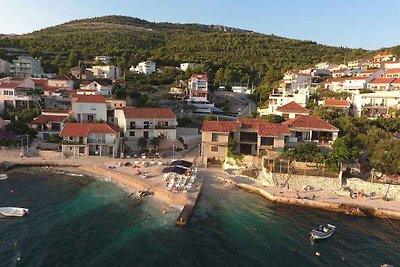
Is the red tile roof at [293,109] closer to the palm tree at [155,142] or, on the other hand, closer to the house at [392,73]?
the palm tree at [155,142]

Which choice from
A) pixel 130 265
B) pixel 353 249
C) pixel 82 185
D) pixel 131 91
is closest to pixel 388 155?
pixel 353 249

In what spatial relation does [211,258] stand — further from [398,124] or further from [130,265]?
[398,124]

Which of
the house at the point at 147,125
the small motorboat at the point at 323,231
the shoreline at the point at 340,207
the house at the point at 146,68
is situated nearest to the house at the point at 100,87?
the house at the point at 147,125

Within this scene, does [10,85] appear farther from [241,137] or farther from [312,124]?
[312,124]

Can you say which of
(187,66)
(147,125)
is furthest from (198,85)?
(147,125)

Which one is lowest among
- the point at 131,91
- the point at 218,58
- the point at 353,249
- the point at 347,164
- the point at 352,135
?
the point at 353,249

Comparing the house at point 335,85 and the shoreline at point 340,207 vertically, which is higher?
the house at point 335,85

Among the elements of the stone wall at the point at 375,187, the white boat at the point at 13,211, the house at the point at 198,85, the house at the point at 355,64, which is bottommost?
the white boat at the point at 13,211
